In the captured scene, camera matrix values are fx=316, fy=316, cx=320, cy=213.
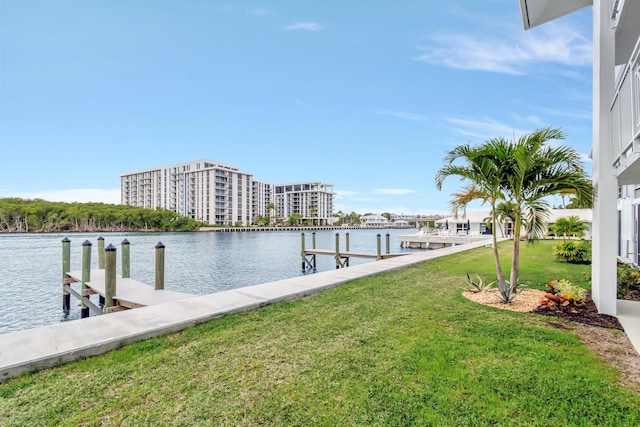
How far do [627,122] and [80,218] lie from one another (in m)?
99.9

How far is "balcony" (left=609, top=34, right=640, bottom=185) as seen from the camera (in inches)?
160

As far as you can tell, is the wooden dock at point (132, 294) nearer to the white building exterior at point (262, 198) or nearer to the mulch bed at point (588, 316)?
the mulch bed at point (588, 316)

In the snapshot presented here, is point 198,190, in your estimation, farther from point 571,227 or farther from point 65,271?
point 571,227

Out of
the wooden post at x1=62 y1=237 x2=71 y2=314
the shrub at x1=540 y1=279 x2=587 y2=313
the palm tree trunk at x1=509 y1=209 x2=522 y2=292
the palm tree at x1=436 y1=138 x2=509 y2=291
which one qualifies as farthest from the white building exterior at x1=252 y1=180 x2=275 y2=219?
the shrub at x1=540 y1=279 x2=587 y2=313

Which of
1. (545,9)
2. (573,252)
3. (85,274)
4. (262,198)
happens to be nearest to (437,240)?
(573,252)

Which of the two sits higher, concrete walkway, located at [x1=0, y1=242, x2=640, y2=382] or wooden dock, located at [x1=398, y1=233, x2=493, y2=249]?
concrete walkway, located at [x1=0, y1=242, x2=640, y2=382]

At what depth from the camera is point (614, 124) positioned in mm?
5383

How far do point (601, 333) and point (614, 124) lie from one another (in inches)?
137

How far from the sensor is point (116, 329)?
15.2 feet

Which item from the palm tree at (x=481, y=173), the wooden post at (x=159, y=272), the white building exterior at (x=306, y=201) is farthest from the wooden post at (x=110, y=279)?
the white building exterior at (x=306, y=201)

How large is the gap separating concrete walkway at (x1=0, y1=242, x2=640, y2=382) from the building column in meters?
0.57

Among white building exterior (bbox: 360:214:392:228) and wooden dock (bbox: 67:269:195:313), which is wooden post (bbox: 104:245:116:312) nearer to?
wooden dock (bbox: 67:269:195:313)

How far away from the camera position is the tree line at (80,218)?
72875 millimetres

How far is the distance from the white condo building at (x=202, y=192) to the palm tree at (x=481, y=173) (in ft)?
320
